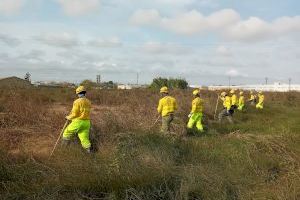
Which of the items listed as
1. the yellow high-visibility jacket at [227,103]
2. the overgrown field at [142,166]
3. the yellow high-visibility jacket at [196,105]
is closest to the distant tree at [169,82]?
the yellow high-visibility jacket at [227,103]

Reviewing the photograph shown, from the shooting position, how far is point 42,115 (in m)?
15.4

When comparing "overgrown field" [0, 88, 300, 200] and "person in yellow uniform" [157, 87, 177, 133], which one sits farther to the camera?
"person in yellow uniform" [157, 87, 177, 133]

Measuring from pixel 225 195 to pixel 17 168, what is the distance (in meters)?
3.60

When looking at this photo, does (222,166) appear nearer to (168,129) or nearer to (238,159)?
(238,159)

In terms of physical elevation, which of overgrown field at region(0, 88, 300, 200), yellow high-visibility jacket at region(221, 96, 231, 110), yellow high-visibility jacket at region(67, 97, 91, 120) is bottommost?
overgrown field at region(0, 88, 300, 200)

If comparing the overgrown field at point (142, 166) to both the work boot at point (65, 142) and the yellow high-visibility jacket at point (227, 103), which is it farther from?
the yellow high-visibility jacket at point (227, 103)

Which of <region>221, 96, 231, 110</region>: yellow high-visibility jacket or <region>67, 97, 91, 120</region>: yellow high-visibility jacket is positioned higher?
<region>67, 97, 91, 120</region>: yellow high-visibility jacket

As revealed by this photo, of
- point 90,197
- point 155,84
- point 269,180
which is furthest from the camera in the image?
point 155,84

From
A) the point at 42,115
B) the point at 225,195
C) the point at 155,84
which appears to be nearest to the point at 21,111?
the point at 42,115

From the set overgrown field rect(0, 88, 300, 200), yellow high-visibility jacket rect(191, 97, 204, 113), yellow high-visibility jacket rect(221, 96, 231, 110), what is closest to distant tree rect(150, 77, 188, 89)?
yellow high-visibility jacket rect(221, 96, 231, 110)

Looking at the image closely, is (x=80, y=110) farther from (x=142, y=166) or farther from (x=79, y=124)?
(x=142, y=166)

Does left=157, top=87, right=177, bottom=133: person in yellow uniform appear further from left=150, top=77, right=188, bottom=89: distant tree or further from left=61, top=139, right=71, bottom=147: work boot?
left=150, top=77, right=188, bottom=89: distant tree

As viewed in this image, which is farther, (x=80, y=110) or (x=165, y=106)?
(x=165, y=106)

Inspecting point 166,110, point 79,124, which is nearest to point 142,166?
point 79,124
